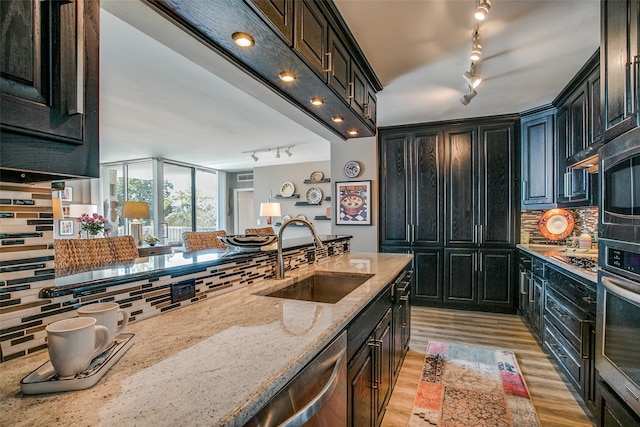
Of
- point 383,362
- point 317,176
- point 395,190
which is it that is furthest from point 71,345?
point 317,176

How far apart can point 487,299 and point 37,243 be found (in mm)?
4466

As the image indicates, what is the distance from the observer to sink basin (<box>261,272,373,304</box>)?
1.99 metres

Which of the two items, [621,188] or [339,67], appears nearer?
[621,188]

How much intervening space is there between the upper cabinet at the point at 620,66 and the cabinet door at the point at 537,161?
87.1 inches

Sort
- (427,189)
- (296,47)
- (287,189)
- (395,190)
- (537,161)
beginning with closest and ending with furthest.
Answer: (296,47), (537,161), (427,189), (395,190), (287,189)

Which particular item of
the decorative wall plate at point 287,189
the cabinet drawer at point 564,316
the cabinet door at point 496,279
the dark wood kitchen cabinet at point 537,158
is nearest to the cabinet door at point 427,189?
the cabinet door at point 496,279

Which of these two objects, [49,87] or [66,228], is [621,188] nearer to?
[49,87]

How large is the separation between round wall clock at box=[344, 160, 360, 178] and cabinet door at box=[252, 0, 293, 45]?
123 inches

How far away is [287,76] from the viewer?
5.71ft

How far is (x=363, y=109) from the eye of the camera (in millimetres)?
2543

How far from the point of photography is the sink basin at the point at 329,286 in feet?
6.52

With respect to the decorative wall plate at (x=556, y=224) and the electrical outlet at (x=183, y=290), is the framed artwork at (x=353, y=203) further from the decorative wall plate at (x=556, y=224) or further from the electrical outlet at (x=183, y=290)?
the electrical outlet at (x=183, y=290)

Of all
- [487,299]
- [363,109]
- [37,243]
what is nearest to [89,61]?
[37,243]

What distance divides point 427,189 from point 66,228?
722cm
